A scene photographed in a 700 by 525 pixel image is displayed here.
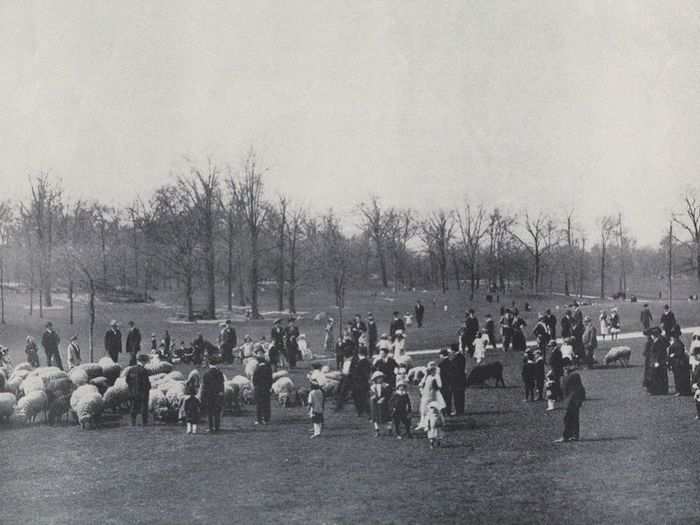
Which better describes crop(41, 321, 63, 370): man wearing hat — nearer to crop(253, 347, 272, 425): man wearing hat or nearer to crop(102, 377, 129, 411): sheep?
crop(102, 377, 129, 411): sheep

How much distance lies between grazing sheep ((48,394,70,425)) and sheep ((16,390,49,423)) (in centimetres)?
22

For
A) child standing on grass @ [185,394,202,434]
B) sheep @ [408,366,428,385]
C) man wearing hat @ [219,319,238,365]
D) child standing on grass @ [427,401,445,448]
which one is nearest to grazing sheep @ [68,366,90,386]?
child standing on grass @ [185,394,202,434]

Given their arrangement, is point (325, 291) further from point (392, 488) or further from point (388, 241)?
point (392, 488)

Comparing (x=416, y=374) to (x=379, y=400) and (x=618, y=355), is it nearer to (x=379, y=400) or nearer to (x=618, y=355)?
(x=379, y=400)

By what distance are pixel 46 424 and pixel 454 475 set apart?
39.8ft

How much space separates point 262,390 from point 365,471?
6.36 metres

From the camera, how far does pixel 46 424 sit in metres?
20.8

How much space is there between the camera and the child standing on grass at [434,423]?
16234 millimetres

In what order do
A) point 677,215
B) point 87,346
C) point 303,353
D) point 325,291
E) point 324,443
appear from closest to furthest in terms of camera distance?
point 324,443 < point 303,353 < point 87,346 < point 677,215 < point 325,291

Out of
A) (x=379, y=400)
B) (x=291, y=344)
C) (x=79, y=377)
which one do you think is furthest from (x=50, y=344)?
(x=379, y=400)

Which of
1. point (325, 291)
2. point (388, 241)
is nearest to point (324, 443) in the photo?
point (325, 291)

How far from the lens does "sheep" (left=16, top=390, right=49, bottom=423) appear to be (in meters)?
20.5

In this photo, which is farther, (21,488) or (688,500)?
(21,488)

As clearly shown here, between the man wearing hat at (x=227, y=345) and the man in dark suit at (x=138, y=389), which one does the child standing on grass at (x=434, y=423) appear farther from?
the man wearing hat at (x=227, y=345)
